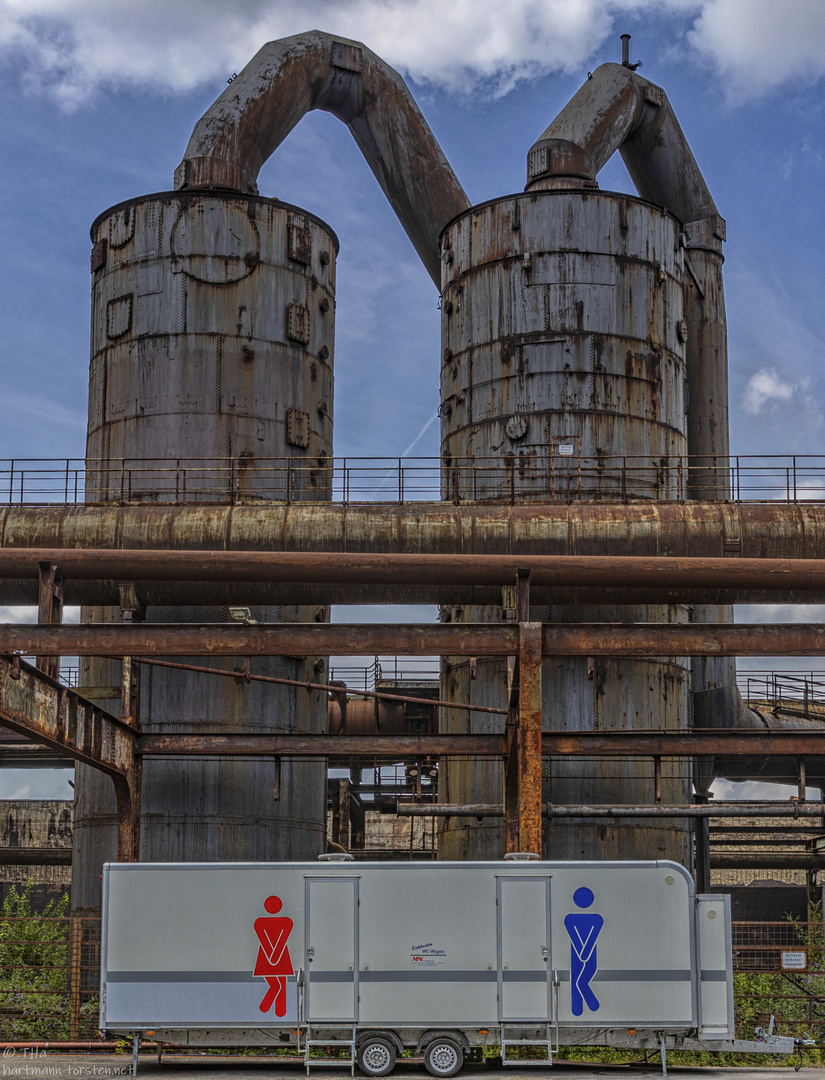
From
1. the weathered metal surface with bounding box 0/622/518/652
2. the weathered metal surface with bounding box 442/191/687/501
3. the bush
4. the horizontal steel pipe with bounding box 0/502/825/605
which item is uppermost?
the weathered metal surface with bounding box 442/191/687/501

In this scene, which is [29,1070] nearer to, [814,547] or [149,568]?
[149,568]

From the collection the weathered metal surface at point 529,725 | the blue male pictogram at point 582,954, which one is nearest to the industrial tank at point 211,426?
the weathered metal surface at point 529,725

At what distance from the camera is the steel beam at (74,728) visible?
16.0 metres

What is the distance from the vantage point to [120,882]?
1496 cm

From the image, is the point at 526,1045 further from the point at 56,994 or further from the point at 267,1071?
the point at 56,994

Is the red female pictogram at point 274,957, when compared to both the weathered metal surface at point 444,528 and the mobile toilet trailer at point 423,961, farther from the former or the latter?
the weathered metal surface at point 444,528

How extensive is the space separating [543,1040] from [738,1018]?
730 cm

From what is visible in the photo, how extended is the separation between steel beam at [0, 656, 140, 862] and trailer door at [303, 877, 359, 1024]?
447cm

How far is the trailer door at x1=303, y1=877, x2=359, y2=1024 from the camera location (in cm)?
1446

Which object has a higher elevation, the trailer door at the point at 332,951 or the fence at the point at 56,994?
the trailer door at the point at 332,951

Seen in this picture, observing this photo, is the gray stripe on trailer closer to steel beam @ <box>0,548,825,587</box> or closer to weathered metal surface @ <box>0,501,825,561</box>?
steel beam @ <box>0,548,825,587</box>

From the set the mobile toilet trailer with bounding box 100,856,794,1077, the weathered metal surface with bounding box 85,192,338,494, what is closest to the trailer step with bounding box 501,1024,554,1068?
the mobile toilet trailer with bounding box 100,856,794,1077

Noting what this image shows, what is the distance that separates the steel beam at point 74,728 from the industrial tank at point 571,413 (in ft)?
23.0

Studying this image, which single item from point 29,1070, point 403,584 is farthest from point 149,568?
point 29,1070
